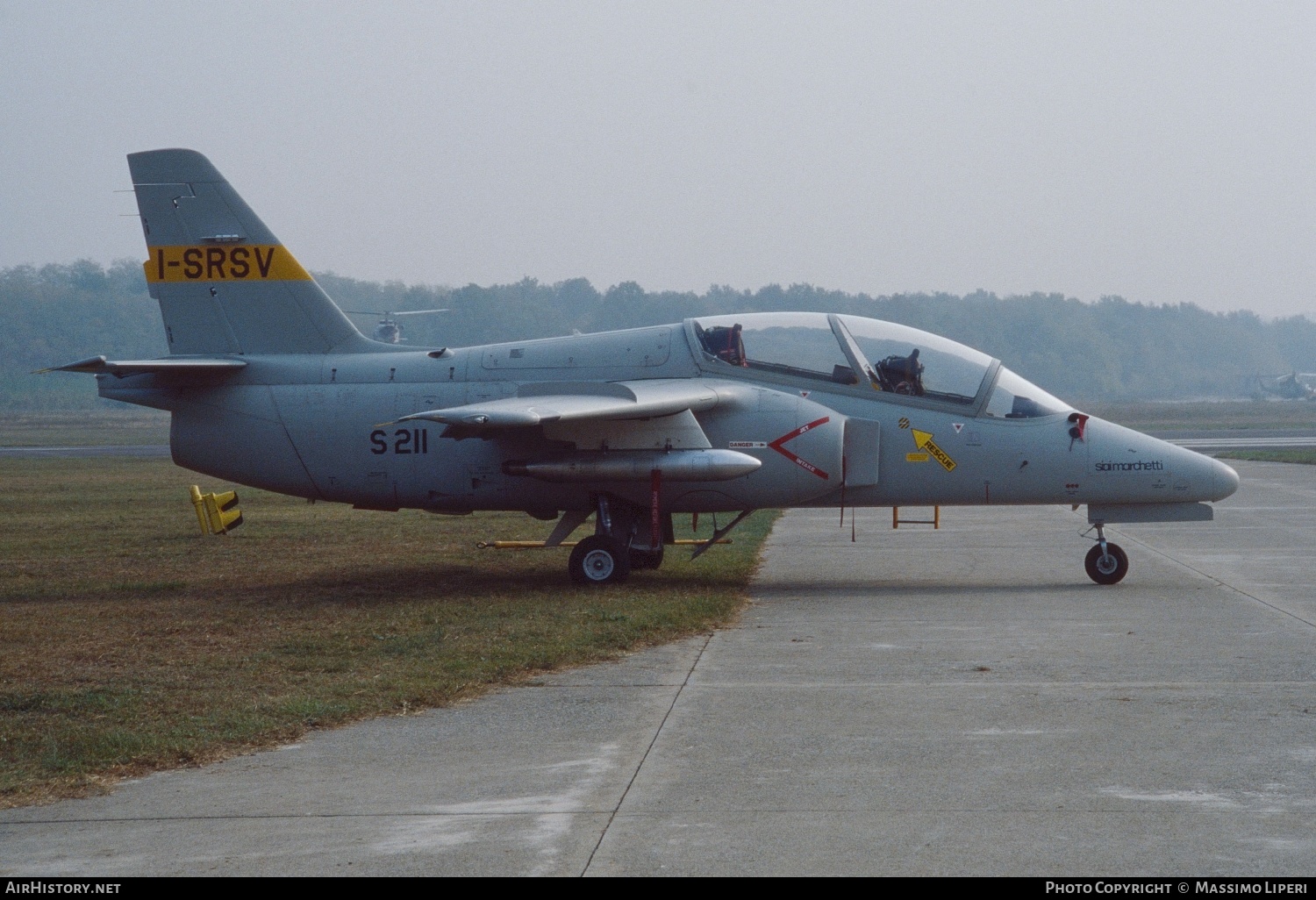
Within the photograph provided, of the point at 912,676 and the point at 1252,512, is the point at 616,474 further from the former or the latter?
the point at 1252,512

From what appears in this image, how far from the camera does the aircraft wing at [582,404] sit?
12742 millimetres

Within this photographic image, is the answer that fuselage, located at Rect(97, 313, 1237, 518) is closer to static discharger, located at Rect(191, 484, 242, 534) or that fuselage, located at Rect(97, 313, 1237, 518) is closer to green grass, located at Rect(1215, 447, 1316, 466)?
static discharger, located at Rect(191, 484, 242, 534)

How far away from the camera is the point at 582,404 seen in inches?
536

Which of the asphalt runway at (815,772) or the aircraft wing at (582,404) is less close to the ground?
the aircraft wing at (582,404)

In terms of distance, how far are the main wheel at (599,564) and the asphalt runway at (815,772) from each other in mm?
3022

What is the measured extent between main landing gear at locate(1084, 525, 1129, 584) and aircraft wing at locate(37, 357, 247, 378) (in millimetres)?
8896

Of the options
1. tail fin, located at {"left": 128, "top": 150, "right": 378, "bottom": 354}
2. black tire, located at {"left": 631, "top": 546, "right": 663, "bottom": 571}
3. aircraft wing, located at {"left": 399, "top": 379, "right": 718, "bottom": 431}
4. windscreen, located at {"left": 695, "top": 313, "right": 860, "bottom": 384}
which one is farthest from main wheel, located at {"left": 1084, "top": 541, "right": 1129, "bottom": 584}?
tail fin, located at {"left": 128, "top": 150, "right": 378, "bottom": 354}

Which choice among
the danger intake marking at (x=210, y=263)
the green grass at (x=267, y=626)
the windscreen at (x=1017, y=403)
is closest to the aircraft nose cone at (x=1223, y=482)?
the windscreen at (x=1017, y=403)

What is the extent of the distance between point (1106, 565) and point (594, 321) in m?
124

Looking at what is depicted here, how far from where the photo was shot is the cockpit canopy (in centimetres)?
1461

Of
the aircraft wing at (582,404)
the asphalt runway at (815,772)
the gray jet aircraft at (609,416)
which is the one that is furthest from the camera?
the gray jet aircraft at (609,416)

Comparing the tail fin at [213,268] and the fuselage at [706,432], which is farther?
the tail fin at [213,268]

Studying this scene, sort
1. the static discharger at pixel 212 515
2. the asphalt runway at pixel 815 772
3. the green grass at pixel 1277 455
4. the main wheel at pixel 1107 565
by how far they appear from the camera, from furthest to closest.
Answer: the green grass at pixel 1277 455 → the static discharger at pixel 212 515 → the main wheel at pixel 1107 565 → the asphalt runway at pixel 815 772

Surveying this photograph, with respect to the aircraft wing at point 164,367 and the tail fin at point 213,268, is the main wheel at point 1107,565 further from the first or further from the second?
the aircraft wing at point 164,367
